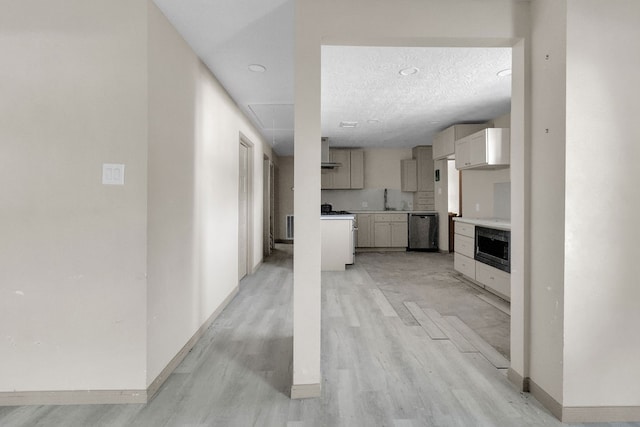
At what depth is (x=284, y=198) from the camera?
8883 mm

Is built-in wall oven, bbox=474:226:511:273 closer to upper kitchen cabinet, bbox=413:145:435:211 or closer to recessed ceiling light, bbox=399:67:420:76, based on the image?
recessed ceiling light, bbox=399:67:420:76

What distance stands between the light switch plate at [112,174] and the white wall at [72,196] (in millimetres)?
33

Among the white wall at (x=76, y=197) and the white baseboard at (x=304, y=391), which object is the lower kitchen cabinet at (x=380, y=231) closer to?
the white baseboard at (x=304, y=391)

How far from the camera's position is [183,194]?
8.03ft

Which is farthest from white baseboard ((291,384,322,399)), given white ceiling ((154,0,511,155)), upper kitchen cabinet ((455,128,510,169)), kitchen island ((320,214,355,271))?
upper kitchen cabinet ((455,128,510,169))

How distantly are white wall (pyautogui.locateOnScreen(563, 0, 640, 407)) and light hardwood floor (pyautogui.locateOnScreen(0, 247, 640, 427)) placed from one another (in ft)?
1.04

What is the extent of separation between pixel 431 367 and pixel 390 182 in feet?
20.8

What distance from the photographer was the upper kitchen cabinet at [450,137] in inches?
218

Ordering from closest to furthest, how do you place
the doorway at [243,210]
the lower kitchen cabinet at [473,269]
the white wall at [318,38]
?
the white wall at [318,38]
the lower kitchen cabinet at [473,269]
the doorway at [243,210]

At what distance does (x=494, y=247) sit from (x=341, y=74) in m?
2.78

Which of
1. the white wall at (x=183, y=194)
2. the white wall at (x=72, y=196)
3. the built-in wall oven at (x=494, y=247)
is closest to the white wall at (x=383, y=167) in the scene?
the built-in wall oven at (x=494, y=247)

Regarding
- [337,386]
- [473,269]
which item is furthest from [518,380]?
[473,269]

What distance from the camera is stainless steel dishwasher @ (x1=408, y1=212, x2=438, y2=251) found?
7508mm

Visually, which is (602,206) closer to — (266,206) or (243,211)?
(243,211)
